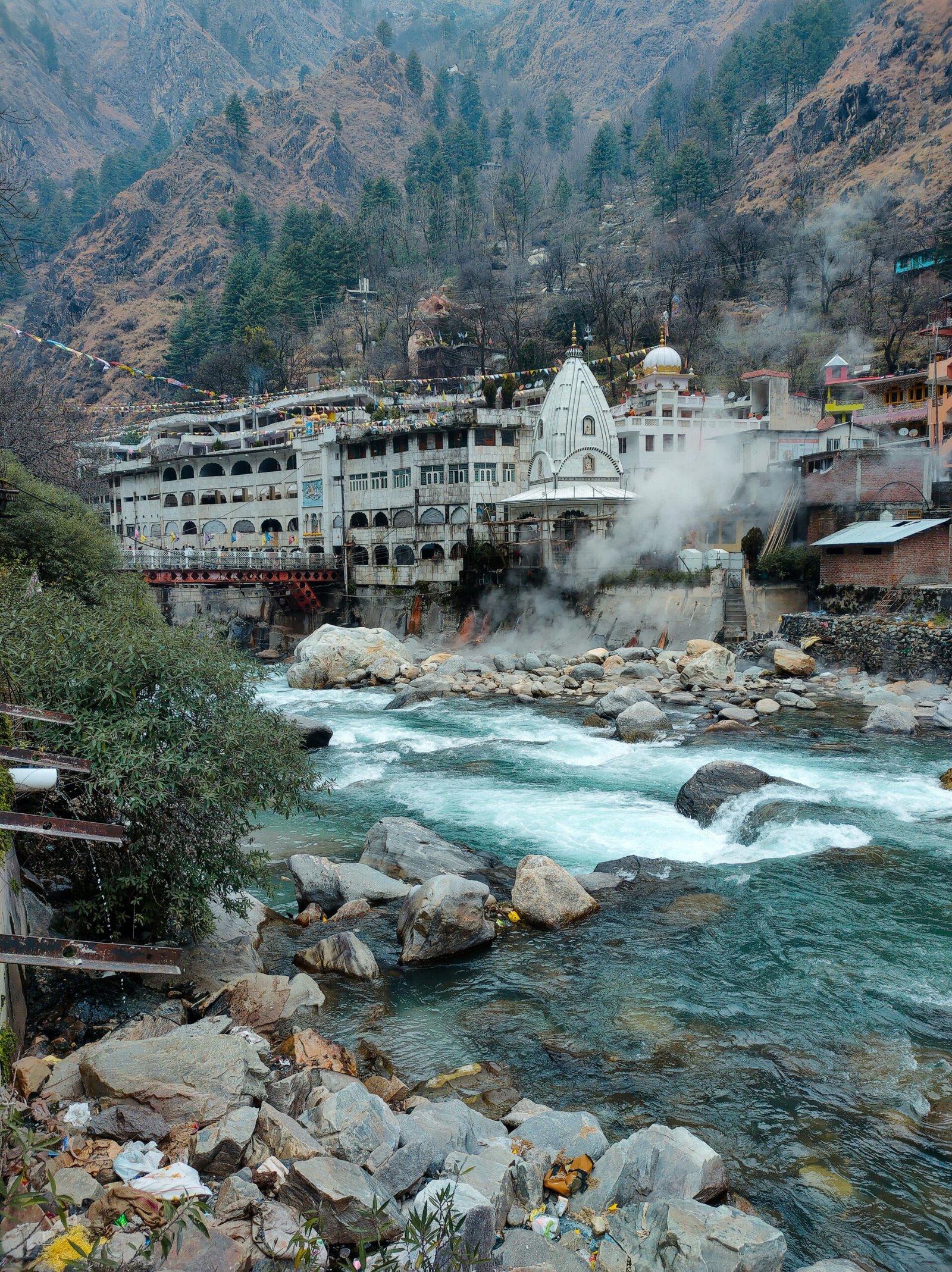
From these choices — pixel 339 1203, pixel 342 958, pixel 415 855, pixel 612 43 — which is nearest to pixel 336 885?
pixel 415 855

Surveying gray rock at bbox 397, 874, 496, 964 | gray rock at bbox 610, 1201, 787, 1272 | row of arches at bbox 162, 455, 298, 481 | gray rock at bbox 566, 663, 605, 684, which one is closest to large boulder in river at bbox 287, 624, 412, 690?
gray rock at bbox 566, 663, 605, 684

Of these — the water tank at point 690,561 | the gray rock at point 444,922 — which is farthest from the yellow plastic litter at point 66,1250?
the water tank at point 690,561

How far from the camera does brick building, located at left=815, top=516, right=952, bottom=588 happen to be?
105ft

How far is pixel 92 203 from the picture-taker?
131m

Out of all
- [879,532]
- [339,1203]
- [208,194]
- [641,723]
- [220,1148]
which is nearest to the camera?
[339,1203]

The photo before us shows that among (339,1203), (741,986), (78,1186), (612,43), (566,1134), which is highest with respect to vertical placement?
(612,43)

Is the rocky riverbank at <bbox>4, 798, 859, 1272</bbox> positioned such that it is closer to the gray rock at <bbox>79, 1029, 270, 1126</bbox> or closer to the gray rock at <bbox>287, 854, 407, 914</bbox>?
the gray rock at <bbox>79, 1029, 270, 1126</bbox>

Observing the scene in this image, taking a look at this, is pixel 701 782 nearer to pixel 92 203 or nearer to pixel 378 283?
pixel 378 283

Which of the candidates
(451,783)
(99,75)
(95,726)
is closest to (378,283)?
(451,783)

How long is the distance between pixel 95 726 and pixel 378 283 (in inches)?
3627

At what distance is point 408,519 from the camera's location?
164 ft

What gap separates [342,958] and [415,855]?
11.7 feet

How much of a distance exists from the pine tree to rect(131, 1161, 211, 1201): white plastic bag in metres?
169

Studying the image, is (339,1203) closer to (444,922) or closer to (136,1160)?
(136,1160)
